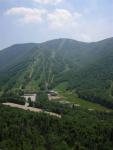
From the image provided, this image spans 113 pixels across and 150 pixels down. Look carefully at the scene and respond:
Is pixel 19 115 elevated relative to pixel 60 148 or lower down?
elevated

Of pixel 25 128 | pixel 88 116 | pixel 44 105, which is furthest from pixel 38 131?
pixel 44 105

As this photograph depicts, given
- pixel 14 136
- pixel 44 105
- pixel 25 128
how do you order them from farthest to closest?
pixel 44 105 < pixel 25 128 < pixel 14 136

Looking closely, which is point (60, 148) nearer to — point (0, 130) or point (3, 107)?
point (0, 130)

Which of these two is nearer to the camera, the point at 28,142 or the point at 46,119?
the point at 28,142

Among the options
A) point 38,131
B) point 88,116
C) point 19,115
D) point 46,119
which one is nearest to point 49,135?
point 38,131

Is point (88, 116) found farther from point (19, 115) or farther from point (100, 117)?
point (19, 115)

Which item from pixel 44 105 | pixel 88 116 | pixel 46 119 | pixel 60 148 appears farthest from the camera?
pixel 44 105

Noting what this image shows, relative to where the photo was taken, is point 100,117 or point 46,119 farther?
point 100,117

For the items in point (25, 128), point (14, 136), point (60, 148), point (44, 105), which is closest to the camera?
point (60, 148)

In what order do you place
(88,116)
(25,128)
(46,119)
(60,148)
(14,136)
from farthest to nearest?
(88,116), (46,119), (25,128), (14,136), (60,148)
